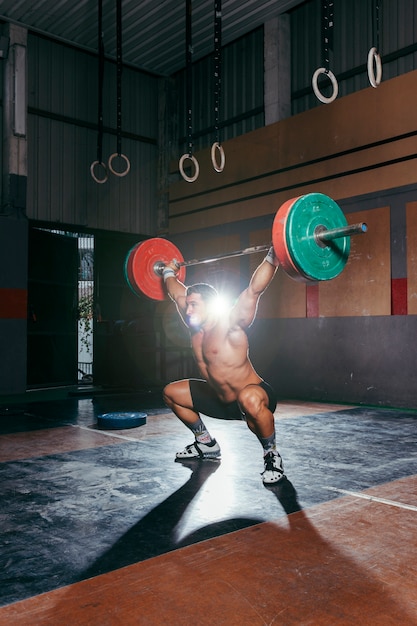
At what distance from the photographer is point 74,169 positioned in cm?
790

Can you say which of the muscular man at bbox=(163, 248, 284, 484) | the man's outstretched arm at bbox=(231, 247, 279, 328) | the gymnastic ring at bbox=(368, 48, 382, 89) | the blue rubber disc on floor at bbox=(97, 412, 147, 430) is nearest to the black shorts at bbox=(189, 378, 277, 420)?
the muscular man at bbox=(163, 248, 284, 484)

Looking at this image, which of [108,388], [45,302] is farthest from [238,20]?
[108,388]

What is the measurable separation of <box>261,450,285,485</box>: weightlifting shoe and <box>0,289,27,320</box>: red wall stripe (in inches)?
199

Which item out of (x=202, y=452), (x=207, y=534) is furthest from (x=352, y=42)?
(x=207, y=534)

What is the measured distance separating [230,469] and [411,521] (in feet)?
3.65

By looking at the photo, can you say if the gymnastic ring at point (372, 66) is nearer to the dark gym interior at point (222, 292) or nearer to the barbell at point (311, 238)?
the dark gym interior at point (222, 292)

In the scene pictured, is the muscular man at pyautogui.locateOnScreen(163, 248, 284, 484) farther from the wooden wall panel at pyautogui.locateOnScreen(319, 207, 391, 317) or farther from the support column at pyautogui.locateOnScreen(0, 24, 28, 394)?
the support column at pyautogui.locateOnScreen(0, 24, 28, 394)

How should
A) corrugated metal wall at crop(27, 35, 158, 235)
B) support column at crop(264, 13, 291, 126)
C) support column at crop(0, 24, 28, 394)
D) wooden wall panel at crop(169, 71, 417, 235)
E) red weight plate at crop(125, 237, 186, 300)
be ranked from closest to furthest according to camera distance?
red weight plate at crop(125, 237, 186, 300)
wooden wall panel at crop(169, 71, 417, 235)
support column at crop(0, 24, 28, 394)
support column at crop(264, 13, 291, 126)
corrugated metal wall at crop(27, 35, 158, 235)

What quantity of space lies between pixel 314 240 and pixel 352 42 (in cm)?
486

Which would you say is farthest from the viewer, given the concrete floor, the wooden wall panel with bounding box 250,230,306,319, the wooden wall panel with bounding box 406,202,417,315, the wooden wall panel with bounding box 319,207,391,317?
the wooden wall panel with bounding box 250,230,306,319

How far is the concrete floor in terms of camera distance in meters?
1.56

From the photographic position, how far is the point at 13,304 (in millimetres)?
7090

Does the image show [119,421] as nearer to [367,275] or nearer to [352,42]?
[367,275]

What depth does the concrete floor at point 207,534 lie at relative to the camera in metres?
1.56
